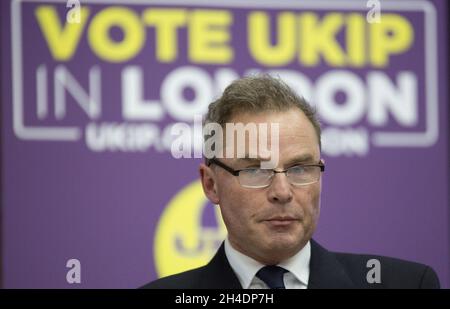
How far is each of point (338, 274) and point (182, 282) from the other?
0.50m

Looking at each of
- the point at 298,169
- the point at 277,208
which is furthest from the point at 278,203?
the point at 298,169

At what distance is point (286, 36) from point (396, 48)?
21.3 inches

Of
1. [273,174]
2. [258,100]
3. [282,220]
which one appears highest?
[258,100]

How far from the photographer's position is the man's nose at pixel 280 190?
7.14ft

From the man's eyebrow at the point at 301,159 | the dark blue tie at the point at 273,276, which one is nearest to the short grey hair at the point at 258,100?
the man's eyebrow at the point at 301,159

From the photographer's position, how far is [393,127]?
3.71 m

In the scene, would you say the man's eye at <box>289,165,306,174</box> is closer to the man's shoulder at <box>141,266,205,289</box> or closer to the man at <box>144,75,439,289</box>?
the man at <box>144,75,439,289</box>

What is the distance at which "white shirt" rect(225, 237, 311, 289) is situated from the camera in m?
2.26

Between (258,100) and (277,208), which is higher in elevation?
(258,100)

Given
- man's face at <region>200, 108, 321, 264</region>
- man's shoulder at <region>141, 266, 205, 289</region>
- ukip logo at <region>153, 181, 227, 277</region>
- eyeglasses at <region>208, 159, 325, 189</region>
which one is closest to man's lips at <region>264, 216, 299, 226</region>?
man's face at <region>200, 108, 321, 264</region>

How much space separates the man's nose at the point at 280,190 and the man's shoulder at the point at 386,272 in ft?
1.23

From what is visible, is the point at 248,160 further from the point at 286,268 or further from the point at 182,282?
the point at 182,282

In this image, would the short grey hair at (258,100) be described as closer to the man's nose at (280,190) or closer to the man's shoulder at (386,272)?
the man's nose at (280,190)

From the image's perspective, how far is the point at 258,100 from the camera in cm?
226
